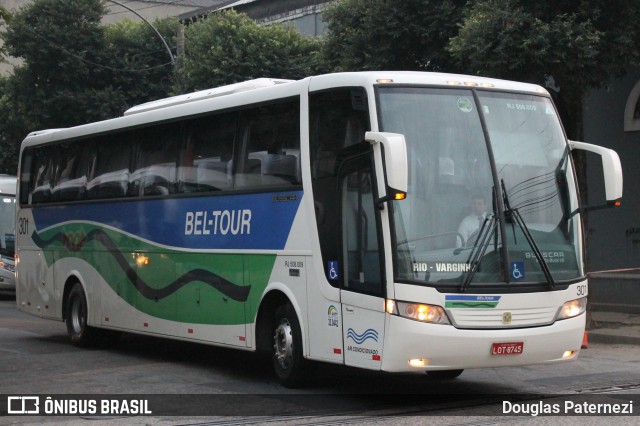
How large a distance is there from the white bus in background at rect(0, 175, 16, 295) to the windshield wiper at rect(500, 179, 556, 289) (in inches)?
812

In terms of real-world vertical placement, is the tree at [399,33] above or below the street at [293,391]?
above

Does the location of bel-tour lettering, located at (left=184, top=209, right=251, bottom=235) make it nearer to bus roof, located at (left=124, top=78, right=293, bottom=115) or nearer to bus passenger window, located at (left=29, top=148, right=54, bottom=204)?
bus roof, located at (left=124, top=78, right=293, bottom=115)

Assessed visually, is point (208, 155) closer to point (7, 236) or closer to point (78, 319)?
point (78, 319)

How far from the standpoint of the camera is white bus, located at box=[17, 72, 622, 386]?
32.2 ft

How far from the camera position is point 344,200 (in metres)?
10.6

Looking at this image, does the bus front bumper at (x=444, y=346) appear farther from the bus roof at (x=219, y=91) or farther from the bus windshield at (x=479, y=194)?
the bus roof at (x=219, y=91)

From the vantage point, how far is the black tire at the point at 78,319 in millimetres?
16328

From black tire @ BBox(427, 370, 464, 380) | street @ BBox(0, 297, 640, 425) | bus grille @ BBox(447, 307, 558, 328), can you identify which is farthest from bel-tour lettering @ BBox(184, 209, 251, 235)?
bus grille @ BBox(447, 307, 558, 328)

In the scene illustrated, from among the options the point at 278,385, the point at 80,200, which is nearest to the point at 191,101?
the point at 80,200

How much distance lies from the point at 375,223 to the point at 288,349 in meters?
2.23

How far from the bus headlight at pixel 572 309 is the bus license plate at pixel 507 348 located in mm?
623

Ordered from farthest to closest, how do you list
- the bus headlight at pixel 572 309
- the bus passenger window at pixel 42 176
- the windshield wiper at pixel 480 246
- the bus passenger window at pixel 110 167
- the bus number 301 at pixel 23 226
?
the bus number 301 at pixel 23 226, the bus passenger window at pixel 42 176, the bus passenger window at pixel 110 167, the bus headlight at pixel 572 309, the windshield wiper at pixel 480 246

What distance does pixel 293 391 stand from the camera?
11.4m

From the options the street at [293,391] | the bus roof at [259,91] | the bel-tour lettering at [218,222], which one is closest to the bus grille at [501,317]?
the street at [293,391]
